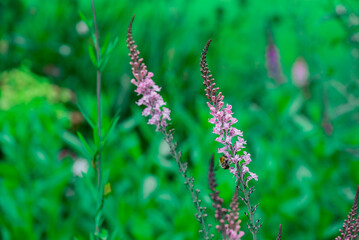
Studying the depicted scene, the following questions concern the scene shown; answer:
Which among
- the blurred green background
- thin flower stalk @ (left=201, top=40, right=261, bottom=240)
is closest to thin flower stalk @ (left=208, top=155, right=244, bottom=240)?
thin flower stalk @ (left=201, top=40, right=261, bottom=240)

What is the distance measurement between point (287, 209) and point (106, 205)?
0.80 metres

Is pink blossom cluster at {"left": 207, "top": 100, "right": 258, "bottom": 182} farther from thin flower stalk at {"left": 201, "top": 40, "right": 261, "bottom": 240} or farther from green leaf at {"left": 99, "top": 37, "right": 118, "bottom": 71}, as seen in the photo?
green leaf at {"left": 99, "top": 37, "right": 118, "bottom": 71}

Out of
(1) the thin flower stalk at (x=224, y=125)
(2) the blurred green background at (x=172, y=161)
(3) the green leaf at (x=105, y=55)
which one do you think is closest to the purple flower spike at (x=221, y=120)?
(1) the thin flower stalk at (x=224, y=125)

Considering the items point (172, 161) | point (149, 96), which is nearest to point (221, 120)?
point (149, 96)

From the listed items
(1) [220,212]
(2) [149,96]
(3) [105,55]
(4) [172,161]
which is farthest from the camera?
(4) [172,161]

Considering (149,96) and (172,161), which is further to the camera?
(172,161)

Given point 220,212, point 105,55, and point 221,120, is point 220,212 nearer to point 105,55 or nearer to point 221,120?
point 221,120

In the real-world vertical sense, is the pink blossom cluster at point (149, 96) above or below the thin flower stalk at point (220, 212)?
above

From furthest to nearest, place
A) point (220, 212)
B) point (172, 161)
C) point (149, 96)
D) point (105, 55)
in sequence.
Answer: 1. point (172, 161)
2. point (105, 55)
3. point (149, 96)
4. point (220, 212)

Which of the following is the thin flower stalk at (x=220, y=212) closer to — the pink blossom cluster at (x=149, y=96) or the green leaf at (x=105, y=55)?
the pink blossom cluster at (x=149, y=96)

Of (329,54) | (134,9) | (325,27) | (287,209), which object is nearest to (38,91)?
(134,9)

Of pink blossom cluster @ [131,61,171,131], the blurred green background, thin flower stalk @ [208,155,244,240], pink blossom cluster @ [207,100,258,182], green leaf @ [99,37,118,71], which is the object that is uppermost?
the blurred green background

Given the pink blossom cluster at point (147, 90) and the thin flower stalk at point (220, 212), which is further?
the pink blossom cluster at point (147, 90)

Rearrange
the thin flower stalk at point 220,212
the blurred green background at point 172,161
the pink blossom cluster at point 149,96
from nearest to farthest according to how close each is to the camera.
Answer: the thin flower stalk at point 220,212, the pink blossom cluster at point 149,96, the blurred green background at point 172,161
